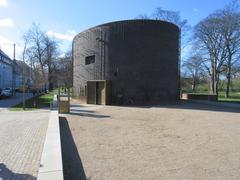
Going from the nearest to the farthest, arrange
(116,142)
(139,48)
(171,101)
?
(116,142), (139,48), (171,101)

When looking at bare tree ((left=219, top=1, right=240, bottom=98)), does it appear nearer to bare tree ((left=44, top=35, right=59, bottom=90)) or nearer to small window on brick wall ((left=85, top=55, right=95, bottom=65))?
small window on brick wall ((left=85, top=55, right=95, bottom=65))

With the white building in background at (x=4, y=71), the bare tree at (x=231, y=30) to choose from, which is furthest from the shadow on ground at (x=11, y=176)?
the white building in background at (x=4, y=71)

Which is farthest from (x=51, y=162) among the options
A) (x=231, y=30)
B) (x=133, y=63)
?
(x=231, y=30)

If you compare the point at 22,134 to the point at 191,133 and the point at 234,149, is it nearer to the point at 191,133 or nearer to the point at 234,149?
the point at 191,133

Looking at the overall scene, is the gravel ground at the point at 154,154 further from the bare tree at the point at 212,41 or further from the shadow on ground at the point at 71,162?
the bare tree at the point at 212,41

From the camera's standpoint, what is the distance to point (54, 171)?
4203 mm

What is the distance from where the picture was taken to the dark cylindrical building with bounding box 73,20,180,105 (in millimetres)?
20359

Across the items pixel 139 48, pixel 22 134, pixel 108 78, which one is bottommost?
pixel 22 134

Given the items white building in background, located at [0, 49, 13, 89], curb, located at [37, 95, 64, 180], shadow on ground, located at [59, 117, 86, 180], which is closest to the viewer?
curb, located at [37, 95, 64, 180]

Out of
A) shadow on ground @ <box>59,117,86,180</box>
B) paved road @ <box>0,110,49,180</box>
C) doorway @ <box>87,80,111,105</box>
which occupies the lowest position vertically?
shadow on ground @ <box>59,117,86,180</box>

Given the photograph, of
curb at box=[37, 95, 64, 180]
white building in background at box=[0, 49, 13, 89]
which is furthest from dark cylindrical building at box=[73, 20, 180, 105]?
white building in background at box=[0, 49, 13, 89]

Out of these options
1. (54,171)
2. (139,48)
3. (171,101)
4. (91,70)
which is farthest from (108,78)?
(54,171)

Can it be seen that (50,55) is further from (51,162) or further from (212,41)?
(51,162)

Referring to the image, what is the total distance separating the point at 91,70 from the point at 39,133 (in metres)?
14.2
